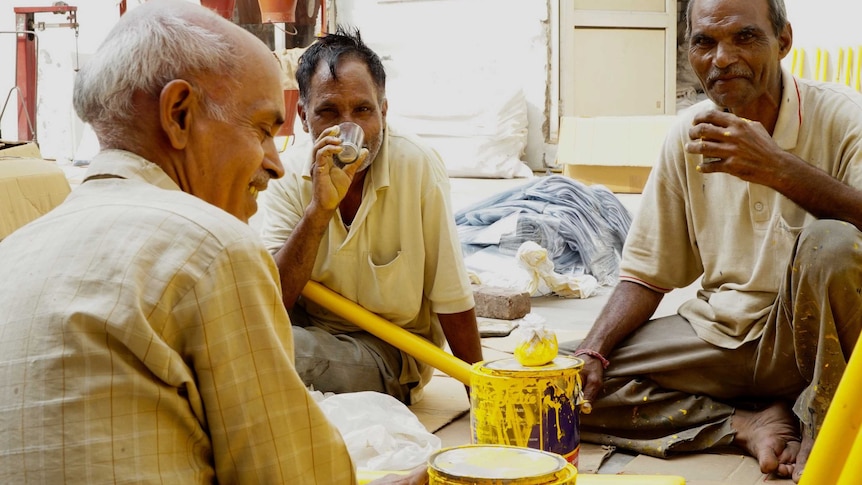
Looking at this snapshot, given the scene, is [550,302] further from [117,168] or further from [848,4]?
[848,4]

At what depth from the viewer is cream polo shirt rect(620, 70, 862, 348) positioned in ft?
8.75

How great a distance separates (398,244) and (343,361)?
15.7 inches

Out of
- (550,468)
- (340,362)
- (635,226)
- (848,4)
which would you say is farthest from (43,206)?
(848,4)

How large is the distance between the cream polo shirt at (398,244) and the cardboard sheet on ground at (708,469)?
0.71 m

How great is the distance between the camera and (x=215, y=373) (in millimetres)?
1261

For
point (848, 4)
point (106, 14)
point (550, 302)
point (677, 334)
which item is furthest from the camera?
point (106, 14)

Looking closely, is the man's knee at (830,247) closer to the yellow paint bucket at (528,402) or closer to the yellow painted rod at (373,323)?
the yellow paint bucket at (528,402)

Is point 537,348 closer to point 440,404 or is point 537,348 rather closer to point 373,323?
point 373,323

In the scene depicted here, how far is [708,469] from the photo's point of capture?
8.75 ft

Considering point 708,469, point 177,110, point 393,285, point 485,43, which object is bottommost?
point 708,469

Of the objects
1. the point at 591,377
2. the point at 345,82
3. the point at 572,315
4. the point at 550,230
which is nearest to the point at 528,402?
the point at 591,377

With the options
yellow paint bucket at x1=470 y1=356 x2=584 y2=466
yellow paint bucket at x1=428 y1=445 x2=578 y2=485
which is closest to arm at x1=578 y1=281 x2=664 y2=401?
yellow paint bucket at x1=470 y1=356 x2=584 y2=466

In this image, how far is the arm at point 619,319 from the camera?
9.62 feet

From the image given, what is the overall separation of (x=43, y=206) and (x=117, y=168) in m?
2.48
